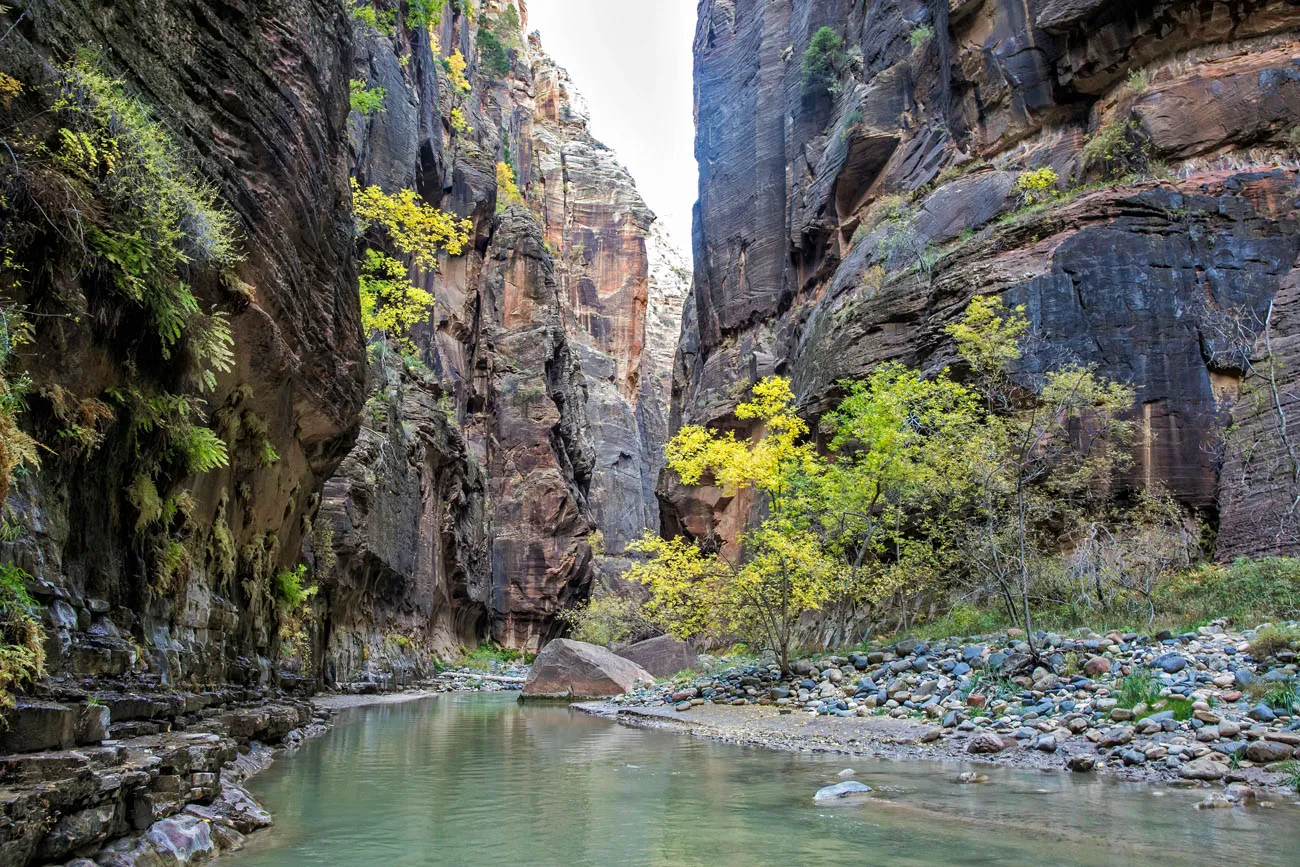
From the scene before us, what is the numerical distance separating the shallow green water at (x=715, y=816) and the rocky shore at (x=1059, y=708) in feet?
3.06

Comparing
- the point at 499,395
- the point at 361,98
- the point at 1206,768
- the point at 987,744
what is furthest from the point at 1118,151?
the point at 499,395

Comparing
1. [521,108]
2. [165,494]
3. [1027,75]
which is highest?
[521,108]

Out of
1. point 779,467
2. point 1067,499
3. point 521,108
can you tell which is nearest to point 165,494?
point 779,467

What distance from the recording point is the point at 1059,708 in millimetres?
12484

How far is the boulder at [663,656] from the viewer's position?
1303 inches

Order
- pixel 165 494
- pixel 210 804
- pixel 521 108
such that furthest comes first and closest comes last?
pixel 521 108
pixel 165 494
pixel 210 804

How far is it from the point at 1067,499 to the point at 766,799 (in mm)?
15421

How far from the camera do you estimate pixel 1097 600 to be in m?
17.8

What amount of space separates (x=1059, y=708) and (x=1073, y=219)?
16908 mm

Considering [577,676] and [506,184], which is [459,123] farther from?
[577,676]

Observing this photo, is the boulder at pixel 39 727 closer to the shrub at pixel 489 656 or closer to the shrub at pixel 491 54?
the shrub at pixel 489 656

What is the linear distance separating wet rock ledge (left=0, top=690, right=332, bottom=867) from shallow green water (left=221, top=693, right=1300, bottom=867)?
44cm

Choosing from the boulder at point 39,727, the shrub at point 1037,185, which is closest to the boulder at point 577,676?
the shrub at point 1037,185

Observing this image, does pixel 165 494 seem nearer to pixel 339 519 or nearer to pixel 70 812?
pixel 70 812
